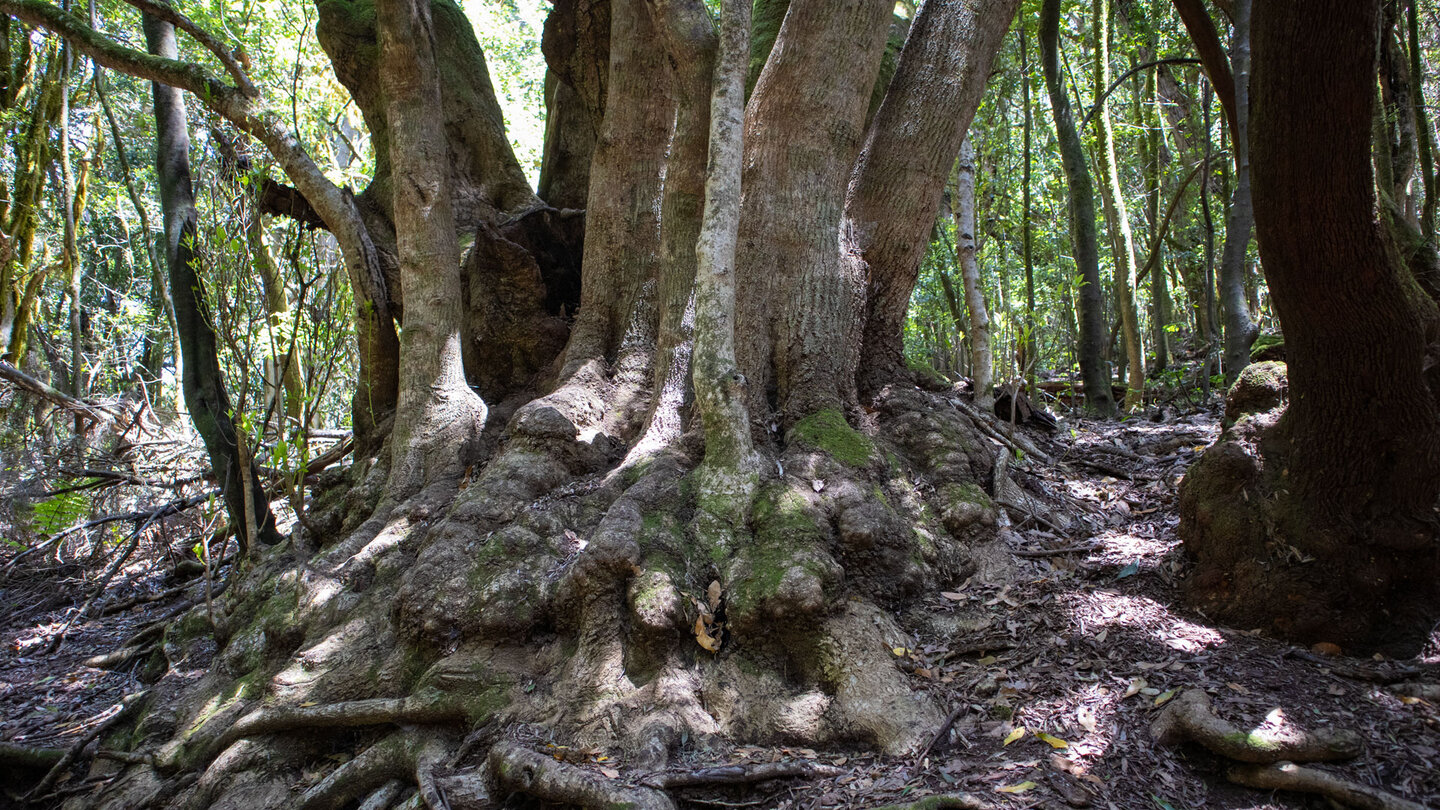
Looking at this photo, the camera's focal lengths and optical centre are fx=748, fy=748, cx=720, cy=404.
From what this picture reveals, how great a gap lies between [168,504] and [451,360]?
382 centimetres

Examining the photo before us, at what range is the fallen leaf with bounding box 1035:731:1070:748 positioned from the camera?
2.64 meters

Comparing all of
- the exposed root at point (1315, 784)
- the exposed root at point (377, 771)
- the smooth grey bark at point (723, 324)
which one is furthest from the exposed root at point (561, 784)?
the exposed root at point (1315, 784)

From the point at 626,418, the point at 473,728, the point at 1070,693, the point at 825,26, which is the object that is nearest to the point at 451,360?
the point at 626,418

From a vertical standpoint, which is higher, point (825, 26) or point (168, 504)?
point (825, 26)

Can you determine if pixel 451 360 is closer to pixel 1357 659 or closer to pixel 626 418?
pixel 626 418

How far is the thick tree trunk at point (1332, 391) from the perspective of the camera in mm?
2539

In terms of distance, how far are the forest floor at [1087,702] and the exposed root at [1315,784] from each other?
0.04 m

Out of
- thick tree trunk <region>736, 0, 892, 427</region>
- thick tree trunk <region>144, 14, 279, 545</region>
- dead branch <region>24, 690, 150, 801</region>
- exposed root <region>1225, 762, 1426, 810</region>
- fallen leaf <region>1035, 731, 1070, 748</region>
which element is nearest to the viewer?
exposed root <region>1225, 762, 1426, 810</region>

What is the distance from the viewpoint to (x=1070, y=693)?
291 cm

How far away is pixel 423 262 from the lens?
15.9 ft

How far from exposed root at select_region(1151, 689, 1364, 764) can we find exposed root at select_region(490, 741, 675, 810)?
1785 mm

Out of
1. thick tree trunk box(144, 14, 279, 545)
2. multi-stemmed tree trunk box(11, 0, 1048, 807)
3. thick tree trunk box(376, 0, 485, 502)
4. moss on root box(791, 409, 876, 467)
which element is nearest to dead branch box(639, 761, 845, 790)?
multi-stemmed tree trunk box(11, 0, 1048, 807)

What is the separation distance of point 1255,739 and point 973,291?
5.15m

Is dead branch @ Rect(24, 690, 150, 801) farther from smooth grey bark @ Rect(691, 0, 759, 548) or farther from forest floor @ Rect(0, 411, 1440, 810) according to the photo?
smooth grey bark @ Rect(691, 0, 759, 548)
